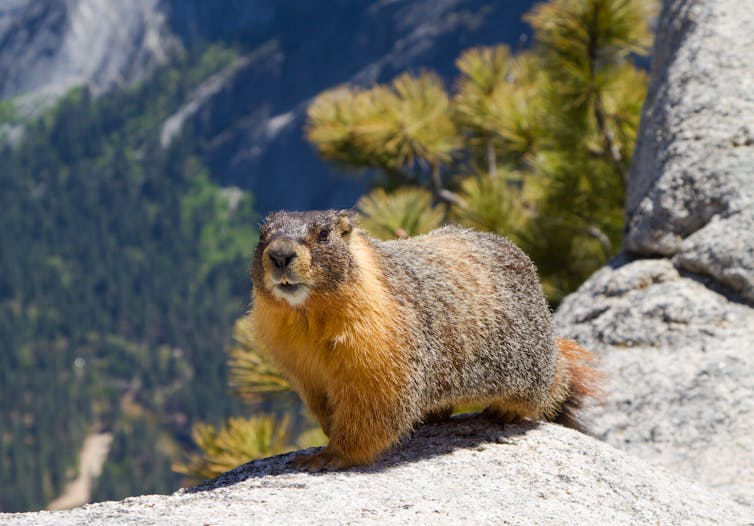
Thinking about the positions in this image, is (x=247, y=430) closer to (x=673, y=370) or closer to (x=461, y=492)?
(x=461, y=492)

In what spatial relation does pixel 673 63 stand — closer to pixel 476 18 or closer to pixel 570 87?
pixel 570 87

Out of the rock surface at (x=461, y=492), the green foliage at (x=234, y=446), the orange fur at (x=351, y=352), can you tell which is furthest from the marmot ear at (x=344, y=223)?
the green foliage at (x=234, y=446)

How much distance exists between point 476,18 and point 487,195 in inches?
5011

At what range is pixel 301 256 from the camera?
5211 millimetres

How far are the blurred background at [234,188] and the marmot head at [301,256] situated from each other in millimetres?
3764

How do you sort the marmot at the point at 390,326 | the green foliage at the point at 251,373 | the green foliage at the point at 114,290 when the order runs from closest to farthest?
the marmot at the point at 390,326, the green foliage at the point at 251,373, the green foliage at the point at 114,290

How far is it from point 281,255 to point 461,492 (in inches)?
69.5

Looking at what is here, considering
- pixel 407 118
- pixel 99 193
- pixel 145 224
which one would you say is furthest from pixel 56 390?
pixel 407 118

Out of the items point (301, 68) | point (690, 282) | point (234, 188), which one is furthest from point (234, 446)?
point (234, 188)

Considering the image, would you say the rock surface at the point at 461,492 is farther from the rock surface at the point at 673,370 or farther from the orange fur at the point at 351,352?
the rock surface at the point at 673,370

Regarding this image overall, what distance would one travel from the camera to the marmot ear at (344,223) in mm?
5594

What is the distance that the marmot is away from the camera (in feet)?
17.8

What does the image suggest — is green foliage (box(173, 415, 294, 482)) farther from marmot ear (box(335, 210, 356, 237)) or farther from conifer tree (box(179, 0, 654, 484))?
marmot ear (box(335, 210, 356, 237))

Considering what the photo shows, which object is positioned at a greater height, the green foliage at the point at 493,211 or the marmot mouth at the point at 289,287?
the green foliage at the point at 493,211
